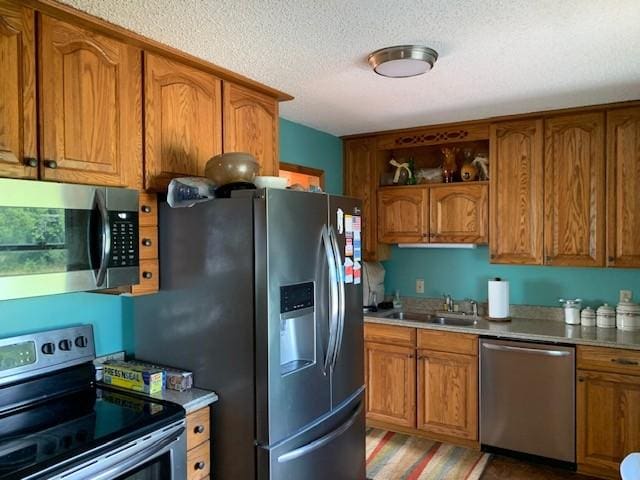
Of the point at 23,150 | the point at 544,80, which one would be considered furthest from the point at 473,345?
the point at 23,150

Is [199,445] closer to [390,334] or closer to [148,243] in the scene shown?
[148,243]

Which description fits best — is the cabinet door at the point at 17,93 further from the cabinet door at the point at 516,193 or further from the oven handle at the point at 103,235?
the cabinet door at the point at 516,193

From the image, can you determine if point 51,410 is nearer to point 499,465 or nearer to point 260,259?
point 260,259

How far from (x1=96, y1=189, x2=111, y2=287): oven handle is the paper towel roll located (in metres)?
2.71

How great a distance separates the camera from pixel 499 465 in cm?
305

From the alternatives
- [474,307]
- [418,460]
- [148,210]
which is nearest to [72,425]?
[148,210]

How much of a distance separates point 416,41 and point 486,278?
2.32m

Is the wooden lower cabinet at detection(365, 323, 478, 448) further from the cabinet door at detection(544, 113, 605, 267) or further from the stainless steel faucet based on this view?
the cabinet door at detection(544, 113, 605, 267)

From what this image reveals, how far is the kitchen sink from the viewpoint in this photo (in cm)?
360

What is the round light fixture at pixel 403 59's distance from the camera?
2.01m

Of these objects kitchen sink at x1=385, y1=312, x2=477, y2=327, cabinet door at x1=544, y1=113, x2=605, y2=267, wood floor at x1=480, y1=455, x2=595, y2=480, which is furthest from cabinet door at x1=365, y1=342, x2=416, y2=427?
cabinet door at x1=544, y1=113, x2=605, y2=267

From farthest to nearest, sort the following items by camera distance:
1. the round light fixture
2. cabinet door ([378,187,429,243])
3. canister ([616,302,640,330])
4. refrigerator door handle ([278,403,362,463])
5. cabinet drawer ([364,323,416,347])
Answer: cabinet door ([378,187,429,243]) → cabinet drawer ([364,323,416,347]) → canister ([616,302,640,330]) → the round light fixture → refrigerator door handle ([278,403,362,463])

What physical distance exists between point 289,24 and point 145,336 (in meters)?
1.48

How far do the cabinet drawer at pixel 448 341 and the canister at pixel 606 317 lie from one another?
Result: 0.84 metres
